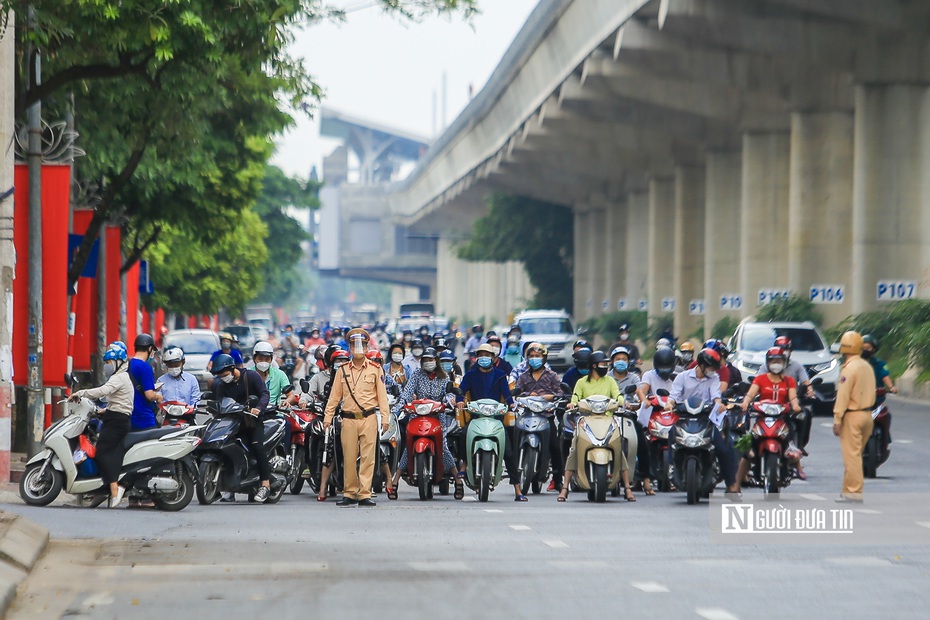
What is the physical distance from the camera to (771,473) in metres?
16.8

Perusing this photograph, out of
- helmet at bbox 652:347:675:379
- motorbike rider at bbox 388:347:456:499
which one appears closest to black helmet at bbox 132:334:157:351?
motorbike rider at bbox 388:347:456:499

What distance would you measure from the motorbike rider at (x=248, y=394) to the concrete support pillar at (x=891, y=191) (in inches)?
885

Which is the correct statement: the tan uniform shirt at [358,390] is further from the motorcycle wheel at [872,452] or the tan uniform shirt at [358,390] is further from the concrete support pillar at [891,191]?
the concrete support pillar at [891,191]

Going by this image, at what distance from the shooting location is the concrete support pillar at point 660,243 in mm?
61062

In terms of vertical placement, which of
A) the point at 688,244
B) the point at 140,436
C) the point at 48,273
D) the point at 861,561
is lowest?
the point at 861,561

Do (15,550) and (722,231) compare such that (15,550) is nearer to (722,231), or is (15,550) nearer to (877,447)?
(877,447)

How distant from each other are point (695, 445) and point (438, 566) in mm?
5889

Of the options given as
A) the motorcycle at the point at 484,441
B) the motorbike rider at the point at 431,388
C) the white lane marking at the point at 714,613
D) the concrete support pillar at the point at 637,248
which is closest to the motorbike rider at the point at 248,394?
the motorbike rider at the point at 431,388

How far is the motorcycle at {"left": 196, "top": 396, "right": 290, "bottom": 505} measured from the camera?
17094 mm

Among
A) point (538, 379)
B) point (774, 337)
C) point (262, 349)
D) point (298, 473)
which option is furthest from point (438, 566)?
point (774, 337)

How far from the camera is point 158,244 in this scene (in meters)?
43.9

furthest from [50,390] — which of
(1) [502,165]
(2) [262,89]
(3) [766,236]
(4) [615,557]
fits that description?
(1) [502,165]

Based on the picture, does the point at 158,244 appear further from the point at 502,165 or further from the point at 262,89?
the point at 502,165

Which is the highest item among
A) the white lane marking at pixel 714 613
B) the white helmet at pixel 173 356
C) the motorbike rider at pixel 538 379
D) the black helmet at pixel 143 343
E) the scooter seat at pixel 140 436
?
the black helmet at pixel 143 343
